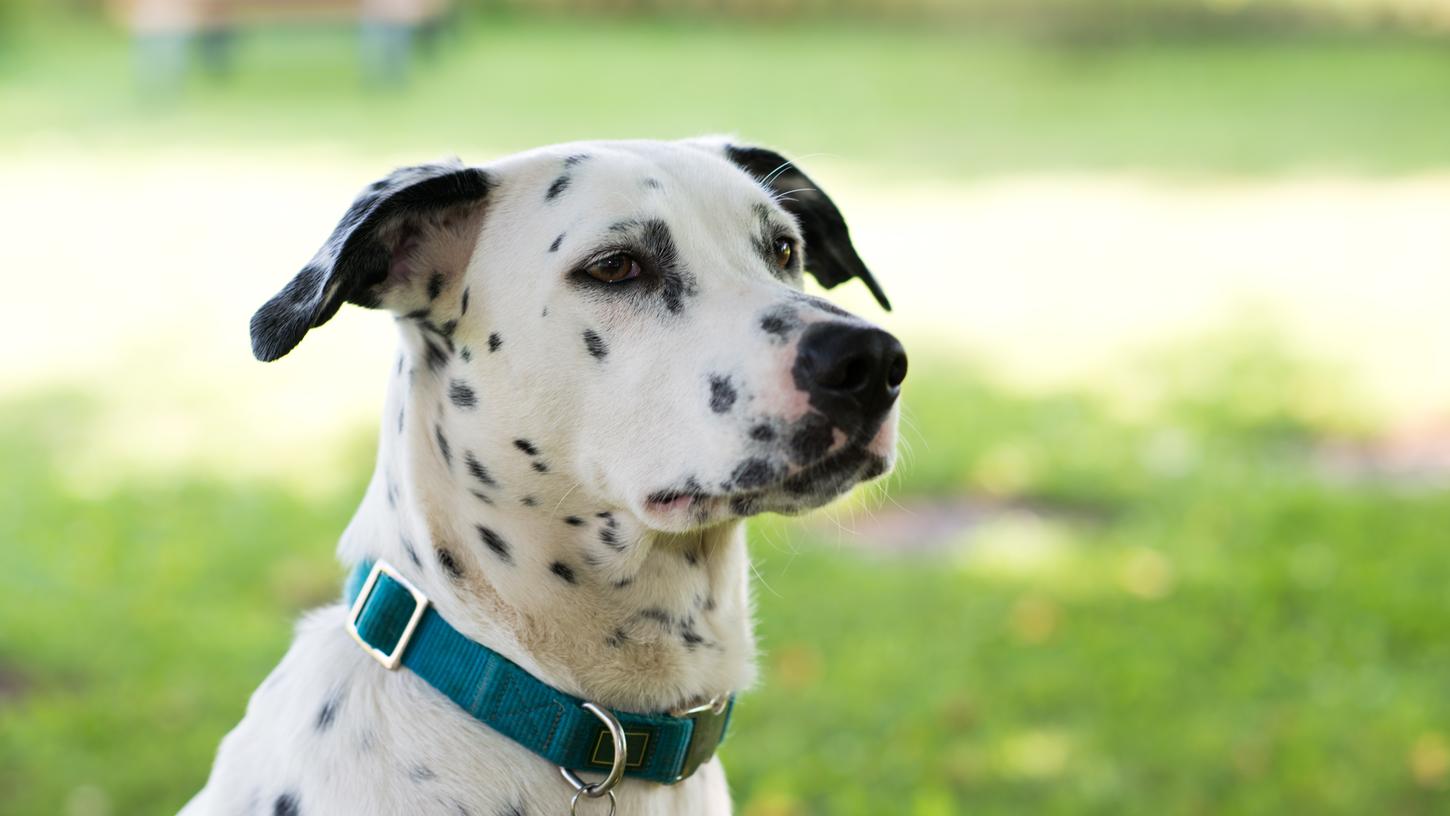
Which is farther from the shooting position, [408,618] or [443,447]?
[443,447]

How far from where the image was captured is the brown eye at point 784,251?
279cm

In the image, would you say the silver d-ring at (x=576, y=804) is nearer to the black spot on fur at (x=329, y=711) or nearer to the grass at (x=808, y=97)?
the black spot on fur at (x=329, y=711)

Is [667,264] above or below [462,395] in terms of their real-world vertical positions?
above

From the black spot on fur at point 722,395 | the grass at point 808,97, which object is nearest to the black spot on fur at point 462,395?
the black spot on fur at point 722,395

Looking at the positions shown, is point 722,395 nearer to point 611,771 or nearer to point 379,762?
point 611,771

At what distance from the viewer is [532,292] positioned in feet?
8.25

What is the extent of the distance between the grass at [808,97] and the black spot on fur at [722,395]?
12.9m

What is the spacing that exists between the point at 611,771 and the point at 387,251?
1003 mm

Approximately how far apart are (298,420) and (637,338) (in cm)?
578

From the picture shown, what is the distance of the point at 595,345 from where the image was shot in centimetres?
249

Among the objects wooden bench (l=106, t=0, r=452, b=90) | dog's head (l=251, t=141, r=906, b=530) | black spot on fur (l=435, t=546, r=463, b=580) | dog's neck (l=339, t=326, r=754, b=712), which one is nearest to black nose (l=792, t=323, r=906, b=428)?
dog's head (l=251, t=141, r=906, b=530)

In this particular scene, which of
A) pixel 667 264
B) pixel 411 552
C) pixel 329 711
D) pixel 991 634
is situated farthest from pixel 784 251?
pixel 991 634

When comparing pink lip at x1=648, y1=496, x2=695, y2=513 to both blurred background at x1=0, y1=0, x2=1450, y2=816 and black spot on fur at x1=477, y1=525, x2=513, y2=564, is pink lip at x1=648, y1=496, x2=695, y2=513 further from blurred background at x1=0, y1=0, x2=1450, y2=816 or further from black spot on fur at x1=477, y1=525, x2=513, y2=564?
blurred background at x1=0, y1=0, x2=1450, y2=816

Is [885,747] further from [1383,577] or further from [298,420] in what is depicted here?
[298,420]
